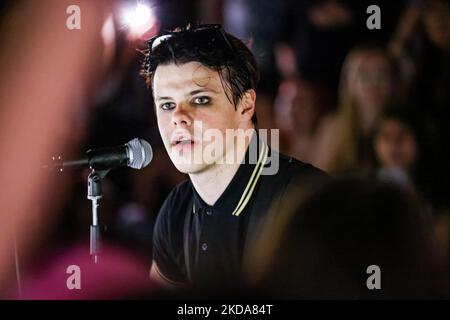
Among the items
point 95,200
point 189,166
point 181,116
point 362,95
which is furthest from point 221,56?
point 95,200

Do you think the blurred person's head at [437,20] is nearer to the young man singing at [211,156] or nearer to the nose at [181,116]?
the young man singing at [211,156]

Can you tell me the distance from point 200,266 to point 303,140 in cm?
55

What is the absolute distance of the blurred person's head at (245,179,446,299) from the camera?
271cm

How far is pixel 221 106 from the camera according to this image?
2.68m

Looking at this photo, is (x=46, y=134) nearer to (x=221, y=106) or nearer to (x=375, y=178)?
(x=221, y=106)

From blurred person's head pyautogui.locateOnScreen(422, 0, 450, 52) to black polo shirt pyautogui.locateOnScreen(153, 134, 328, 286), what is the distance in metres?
0.59

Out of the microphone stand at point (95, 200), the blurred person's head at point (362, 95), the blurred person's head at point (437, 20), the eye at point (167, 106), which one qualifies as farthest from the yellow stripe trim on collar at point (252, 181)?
the blurred person's head at point (437, 20)

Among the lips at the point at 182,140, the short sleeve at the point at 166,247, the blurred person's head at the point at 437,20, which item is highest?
the blurred person's head at the point at 437,20

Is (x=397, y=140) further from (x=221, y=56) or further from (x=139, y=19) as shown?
(x=139, y=19)

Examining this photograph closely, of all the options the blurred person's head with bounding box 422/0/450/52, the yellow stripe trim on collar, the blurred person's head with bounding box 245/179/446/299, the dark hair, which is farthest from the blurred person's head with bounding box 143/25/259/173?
the blurred person's head with bounding box 422/0/450/52

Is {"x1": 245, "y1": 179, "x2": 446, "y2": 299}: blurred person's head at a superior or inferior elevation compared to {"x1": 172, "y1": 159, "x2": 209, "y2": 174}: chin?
inferior

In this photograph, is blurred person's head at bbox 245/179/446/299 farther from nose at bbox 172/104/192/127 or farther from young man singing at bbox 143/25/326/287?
nose at bbox 172/104/192/127

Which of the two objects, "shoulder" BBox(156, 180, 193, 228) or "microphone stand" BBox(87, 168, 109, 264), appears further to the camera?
"shoulder" BBox(156, 180, 193, 228)

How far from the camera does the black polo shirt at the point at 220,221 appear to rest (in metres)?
2.70
